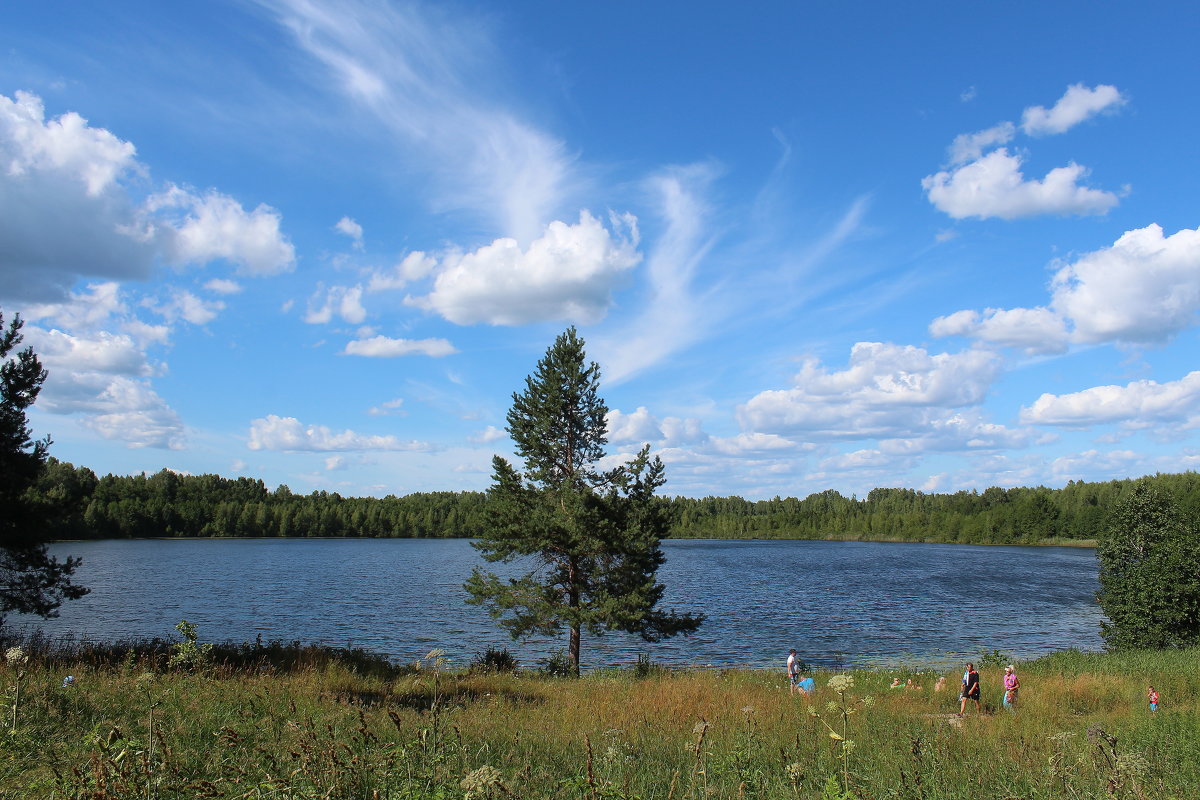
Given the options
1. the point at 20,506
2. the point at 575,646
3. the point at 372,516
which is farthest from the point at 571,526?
the point at 372,516

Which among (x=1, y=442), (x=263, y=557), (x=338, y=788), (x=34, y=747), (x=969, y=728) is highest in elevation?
(x=1, y=442)

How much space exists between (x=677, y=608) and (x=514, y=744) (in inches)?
1599

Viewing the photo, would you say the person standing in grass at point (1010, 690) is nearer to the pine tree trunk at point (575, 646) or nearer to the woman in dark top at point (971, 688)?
the woman in dark top at point (971, 688)

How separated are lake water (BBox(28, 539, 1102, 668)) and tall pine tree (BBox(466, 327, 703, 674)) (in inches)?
269

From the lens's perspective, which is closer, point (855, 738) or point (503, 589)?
point (855, 738)

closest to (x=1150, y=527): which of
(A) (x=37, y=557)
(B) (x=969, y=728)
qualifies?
(B) (x=969, y=728)

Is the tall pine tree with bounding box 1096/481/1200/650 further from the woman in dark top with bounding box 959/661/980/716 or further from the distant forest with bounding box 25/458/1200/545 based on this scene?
the distant forest with bounding box 25/458/1200/545

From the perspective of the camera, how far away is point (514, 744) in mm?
7023

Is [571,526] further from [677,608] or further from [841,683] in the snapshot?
[677,608]

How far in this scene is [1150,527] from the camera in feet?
108

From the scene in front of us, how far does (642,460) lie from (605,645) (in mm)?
14200

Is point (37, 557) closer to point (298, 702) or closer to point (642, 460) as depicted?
point (298, 702)

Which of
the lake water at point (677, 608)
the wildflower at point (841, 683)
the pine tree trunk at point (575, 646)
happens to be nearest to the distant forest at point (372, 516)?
the lake water at point (677, 608)

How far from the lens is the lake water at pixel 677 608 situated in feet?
109
